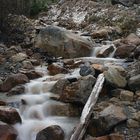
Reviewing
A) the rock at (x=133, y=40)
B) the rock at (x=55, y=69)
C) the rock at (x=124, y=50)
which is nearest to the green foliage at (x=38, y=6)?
the rock at (x=133, y=40)

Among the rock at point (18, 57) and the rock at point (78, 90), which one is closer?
the rock at point (78, 90)

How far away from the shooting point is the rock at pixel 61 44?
989 centimetres

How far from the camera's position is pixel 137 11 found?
14.4 meters

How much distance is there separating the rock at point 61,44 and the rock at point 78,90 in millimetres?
3079

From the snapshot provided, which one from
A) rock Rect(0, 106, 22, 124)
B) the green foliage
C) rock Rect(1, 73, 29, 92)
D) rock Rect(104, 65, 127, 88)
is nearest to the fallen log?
rock Rect(104, 65, 127, 88)

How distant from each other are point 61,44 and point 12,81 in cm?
274

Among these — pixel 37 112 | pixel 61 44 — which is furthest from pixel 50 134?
pixel 61 44

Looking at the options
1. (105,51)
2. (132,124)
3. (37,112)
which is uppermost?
(132,124)

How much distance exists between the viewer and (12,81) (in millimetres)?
7480

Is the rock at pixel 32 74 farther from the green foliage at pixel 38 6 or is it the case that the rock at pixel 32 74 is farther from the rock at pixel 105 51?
the green foliage at pixel 38 6

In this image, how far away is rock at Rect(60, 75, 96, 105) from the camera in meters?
6.51

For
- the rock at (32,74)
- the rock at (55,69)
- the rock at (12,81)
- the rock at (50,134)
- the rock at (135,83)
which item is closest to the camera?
the rock at (50,134)

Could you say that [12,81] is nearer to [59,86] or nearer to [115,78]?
[59,86]

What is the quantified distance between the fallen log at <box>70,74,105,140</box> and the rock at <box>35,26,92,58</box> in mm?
3129
